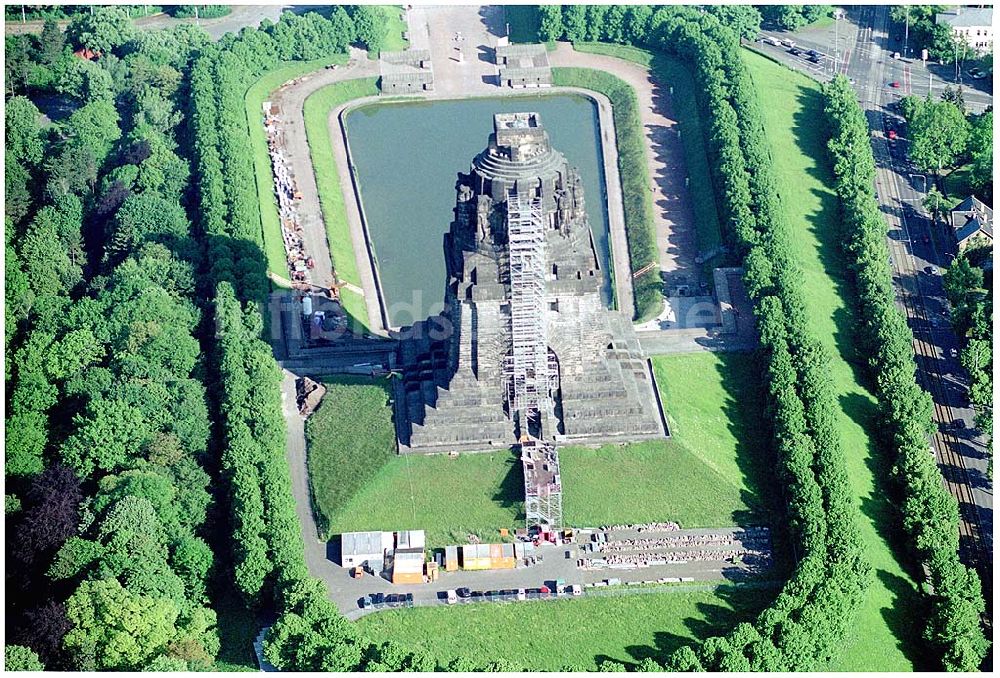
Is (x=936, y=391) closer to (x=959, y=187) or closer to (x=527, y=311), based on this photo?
(x=959, y=187)

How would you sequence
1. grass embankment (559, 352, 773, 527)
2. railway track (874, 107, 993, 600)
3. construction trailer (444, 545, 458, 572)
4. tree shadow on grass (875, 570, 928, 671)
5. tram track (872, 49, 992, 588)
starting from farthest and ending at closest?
tram track (872, 49, 992, 588)
railway track (874, 107, 993, 600)
grass embankment (559, 352, 773, 527)
construction trailer (444, 545, 458, 572)
tree shadow on grass (875, 570, 928, 671)

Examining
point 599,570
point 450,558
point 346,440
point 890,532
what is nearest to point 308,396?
point 346,440

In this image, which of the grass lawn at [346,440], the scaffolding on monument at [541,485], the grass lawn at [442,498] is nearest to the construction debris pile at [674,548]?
the scaffolding on monument at [541,485]

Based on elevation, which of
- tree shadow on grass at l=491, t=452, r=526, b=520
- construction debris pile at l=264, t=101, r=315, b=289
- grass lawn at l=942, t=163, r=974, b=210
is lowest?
tree shadow on grass at l=491, t=452, r=526, b=520

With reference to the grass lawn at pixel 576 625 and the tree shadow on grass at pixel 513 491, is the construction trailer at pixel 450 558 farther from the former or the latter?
the tree shadow on grass at pixel 513 491

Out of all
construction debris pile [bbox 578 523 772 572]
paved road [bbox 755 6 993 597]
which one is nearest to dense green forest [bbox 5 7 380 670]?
construction debris pile [bbox 578 523 772 572]

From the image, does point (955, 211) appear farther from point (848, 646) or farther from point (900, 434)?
point (848, 646)

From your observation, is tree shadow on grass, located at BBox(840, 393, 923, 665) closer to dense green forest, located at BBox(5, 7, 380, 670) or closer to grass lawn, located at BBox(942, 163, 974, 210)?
grass lawn, located at BBox(942, 163, 974, 210)
